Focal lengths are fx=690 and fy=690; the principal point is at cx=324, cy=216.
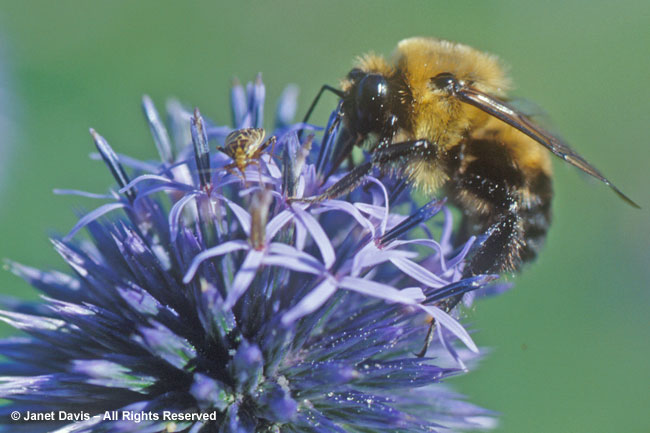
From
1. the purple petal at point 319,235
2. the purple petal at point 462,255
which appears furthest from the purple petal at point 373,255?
the purple petal at point 462,255

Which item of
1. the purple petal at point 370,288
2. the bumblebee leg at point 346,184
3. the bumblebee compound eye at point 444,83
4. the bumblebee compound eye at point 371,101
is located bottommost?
the purple petal at point 370,288

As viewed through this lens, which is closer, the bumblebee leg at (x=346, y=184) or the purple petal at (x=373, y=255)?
the purple petal at (x=373, y=255)

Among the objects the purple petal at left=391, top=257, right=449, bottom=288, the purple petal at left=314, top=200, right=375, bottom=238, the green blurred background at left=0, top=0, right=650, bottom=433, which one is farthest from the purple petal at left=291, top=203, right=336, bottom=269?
the green blurred background at left=0, top=0, right=650, bottom=433

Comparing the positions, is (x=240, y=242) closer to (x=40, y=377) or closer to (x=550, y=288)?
(x=40, y=377)

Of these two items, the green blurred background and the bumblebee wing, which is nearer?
the bumblebee wing

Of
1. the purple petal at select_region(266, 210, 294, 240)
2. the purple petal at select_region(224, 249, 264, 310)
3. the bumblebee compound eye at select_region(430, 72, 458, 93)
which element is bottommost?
the purple petal at select_region(224, 249, 264, 310)

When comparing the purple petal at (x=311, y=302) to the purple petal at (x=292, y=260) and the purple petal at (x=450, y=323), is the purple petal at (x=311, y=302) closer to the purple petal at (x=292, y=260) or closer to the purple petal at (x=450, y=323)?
the purple petal at (x=292, y=260)

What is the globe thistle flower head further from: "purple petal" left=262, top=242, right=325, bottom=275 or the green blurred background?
the green blurred background
